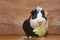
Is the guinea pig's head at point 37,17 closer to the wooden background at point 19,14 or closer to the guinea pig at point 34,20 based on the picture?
the guinea pig at point 34,20

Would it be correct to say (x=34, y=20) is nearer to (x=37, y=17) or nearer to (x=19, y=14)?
(x=37, y=17)

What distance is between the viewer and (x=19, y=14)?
1.13 metres

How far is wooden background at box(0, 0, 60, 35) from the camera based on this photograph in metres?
1.12

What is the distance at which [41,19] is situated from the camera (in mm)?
944

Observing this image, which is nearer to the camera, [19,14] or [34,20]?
[34,20]

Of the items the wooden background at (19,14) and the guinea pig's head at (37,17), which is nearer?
the guinea pig's head at (37,17)

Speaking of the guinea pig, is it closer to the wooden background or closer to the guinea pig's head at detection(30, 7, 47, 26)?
the guinea pig's head at detection(30, 7, 47, 26)

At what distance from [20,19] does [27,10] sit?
0.07 meters

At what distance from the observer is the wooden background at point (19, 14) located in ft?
3.69

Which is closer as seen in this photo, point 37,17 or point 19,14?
point 37,17

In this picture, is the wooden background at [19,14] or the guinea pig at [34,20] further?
the wooden background at [19,14]

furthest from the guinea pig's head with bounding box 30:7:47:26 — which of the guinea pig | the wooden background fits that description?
the wooden background

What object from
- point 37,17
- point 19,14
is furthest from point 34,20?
point 19,14

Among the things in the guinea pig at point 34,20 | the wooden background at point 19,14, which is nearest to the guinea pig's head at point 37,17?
the guinea pig at point 34,20
